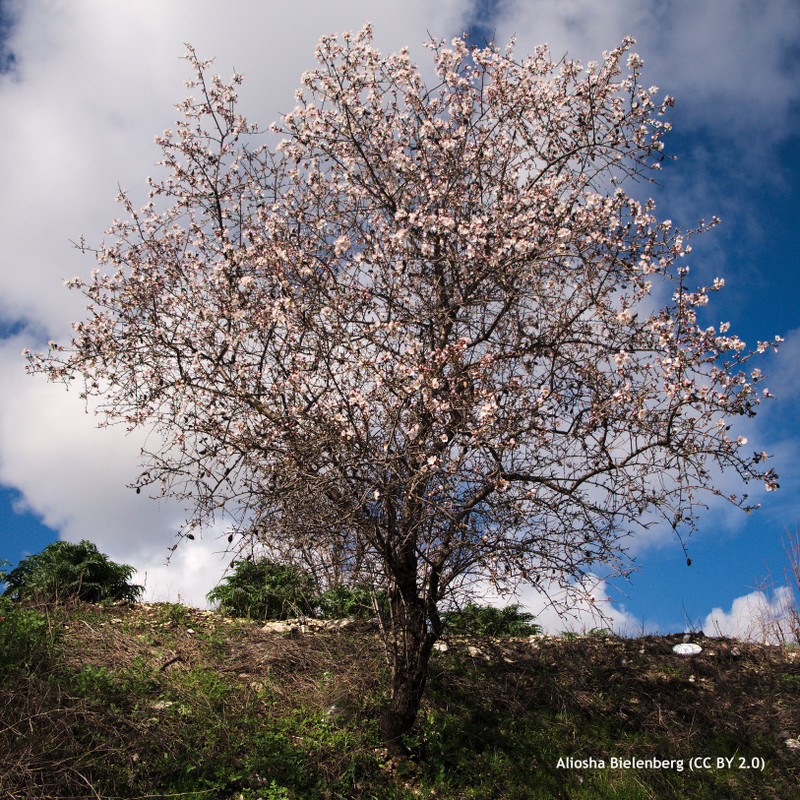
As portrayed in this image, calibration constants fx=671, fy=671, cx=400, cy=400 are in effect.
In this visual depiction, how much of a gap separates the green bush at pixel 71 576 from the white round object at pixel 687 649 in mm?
7883

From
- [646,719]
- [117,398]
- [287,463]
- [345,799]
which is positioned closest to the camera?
[345,799]

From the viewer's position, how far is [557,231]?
657 centimetres

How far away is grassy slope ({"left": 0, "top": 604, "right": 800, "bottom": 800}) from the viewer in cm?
583

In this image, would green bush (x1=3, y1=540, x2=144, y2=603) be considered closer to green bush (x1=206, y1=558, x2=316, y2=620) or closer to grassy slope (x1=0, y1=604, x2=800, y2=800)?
grassy slope (x1=0, y1=604, x2=800, y2=800)

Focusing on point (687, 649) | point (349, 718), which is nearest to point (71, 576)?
point (349, 718)

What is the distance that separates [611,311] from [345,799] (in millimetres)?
5063

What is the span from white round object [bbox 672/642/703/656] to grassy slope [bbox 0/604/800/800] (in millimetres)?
245

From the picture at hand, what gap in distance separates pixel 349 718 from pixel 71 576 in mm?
5005

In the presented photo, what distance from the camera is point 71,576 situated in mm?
9594

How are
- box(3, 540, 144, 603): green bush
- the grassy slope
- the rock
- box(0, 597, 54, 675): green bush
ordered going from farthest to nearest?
box(3, 540, 144, 603): green bush < the rock < box(0, 597, 54, 675): green bush < the grassy slope

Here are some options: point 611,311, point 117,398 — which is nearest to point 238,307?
point 117,398

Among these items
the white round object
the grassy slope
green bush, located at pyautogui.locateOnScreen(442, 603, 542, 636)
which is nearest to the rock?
the grassy slope

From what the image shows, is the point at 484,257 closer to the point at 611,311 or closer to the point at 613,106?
the point at 611,311

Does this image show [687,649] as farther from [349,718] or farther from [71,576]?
[71,576]
